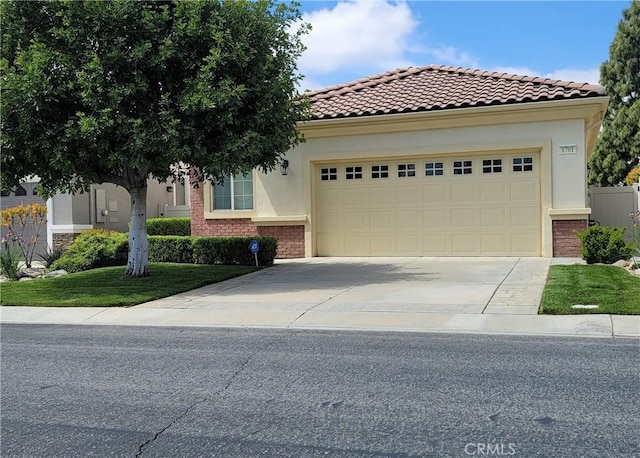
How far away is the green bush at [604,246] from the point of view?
12.9 m

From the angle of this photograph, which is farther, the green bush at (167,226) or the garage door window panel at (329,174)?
the green bush at (167,226)

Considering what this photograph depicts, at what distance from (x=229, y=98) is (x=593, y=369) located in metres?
7.63

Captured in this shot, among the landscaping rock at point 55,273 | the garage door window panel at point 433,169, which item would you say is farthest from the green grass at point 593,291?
the landscaping rock at point 55,273

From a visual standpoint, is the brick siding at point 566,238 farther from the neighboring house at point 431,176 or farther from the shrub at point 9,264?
the shrub at point 9,264

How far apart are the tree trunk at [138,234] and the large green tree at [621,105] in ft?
96.8

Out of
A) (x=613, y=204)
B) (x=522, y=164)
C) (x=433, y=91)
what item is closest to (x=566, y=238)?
(x=522, y=164)

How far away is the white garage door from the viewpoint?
1565cm

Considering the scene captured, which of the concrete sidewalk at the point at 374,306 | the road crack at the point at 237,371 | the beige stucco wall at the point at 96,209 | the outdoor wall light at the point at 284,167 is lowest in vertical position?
the road crack at the point at 237,371

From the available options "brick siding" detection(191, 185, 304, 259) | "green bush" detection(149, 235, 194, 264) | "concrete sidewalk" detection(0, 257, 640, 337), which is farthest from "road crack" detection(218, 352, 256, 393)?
"brick siding" detection(191, 185, 304, 259)

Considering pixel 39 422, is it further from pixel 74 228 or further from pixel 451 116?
pixel 74 228

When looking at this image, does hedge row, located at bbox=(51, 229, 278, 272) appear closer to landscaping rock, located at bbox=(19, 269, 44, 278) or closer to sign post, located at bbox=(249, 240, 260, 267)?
sign post, located at bbox=(249, 240, 260, 267)

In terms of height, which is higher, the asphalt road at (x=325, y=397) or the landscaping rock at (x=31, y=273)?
the landscaping rock at (x=31, y=273)

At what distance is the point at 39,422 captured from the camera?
15.1 feet

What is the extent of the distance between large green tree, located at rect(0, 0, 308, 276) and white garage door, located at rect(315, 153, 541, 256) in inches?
220
